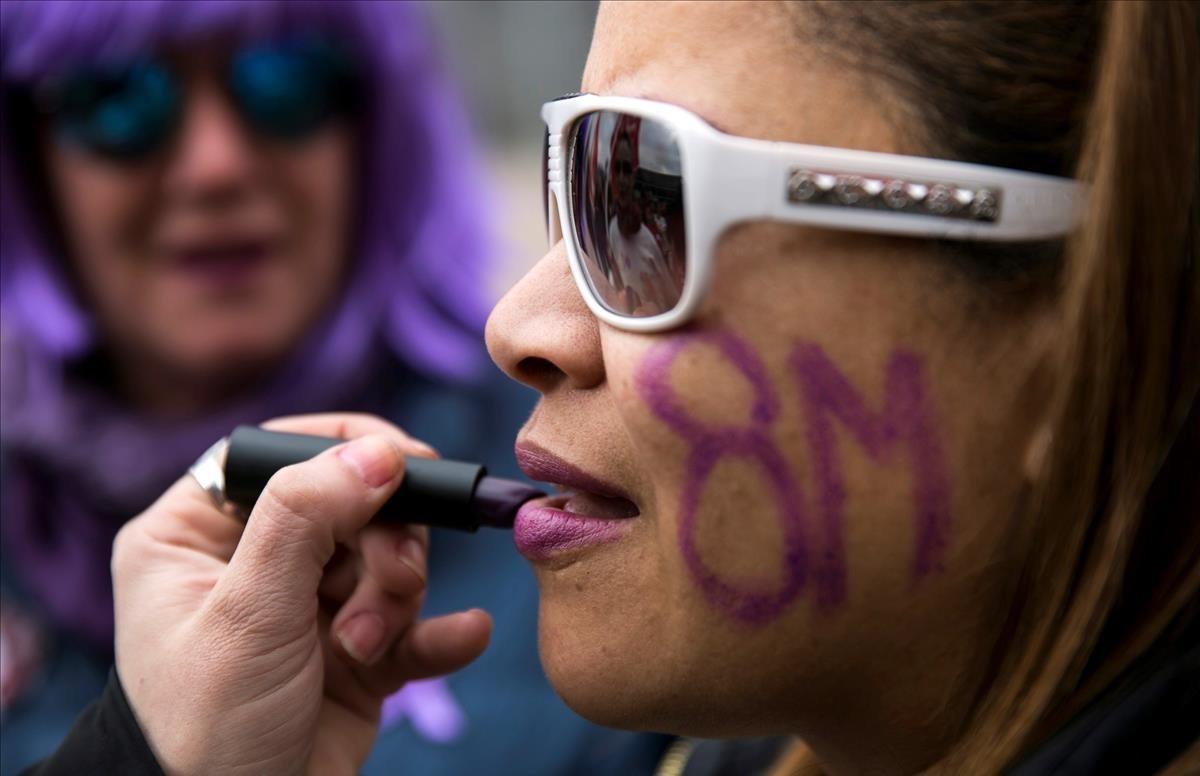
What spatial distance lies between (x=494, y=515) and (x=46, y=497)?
1.92m

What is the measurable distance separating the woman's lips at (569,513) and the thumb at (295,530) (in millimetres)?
215

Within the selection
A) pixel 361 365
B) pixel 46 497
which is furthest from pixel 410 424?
pixel 46 497

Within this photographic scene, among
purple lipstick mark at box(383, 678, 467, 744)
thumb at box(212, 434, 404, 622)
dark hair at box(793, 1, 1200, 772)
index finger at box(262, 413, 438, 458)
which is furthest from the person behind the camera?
purple lipstick mark at box(383, 678, 467, 744)

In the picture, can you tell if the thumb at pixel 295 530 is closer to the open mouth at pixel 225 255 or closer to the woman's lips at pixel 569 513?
the woman's lips at pixel 569 513

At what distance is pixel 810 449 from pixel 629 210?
1.07 ft

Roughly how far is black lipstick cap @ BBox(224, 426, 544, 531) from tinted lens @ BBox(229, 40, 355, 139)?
1454mm

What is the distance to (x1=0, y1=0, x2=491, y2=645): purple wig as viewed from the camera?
9.79 ft

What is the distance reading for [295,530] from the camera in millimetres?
1609

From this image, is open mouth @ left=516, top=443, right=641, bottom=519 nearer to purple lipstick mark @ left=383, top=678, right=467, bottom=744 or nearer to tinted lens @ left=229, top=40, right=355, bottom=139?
purple lipstick mark @ left=383, top=678, right=467, bottom=744

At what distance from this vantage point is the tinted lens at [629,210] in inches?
53.9

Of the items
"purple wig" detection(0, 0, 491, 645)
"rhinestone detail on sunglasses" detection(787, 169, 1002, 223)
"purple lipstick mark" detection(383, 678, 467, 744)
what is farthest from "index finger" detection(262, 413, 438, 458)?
"purple wig" detection(0, 0, 491, 645)

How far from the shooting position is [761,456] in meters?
1.36

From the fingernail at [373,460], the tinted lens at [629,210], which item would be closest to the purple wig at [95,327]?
the fingernail at [373,460]

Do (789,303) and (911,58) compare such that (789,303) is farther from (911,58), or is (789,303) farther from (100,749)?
(100,749)
